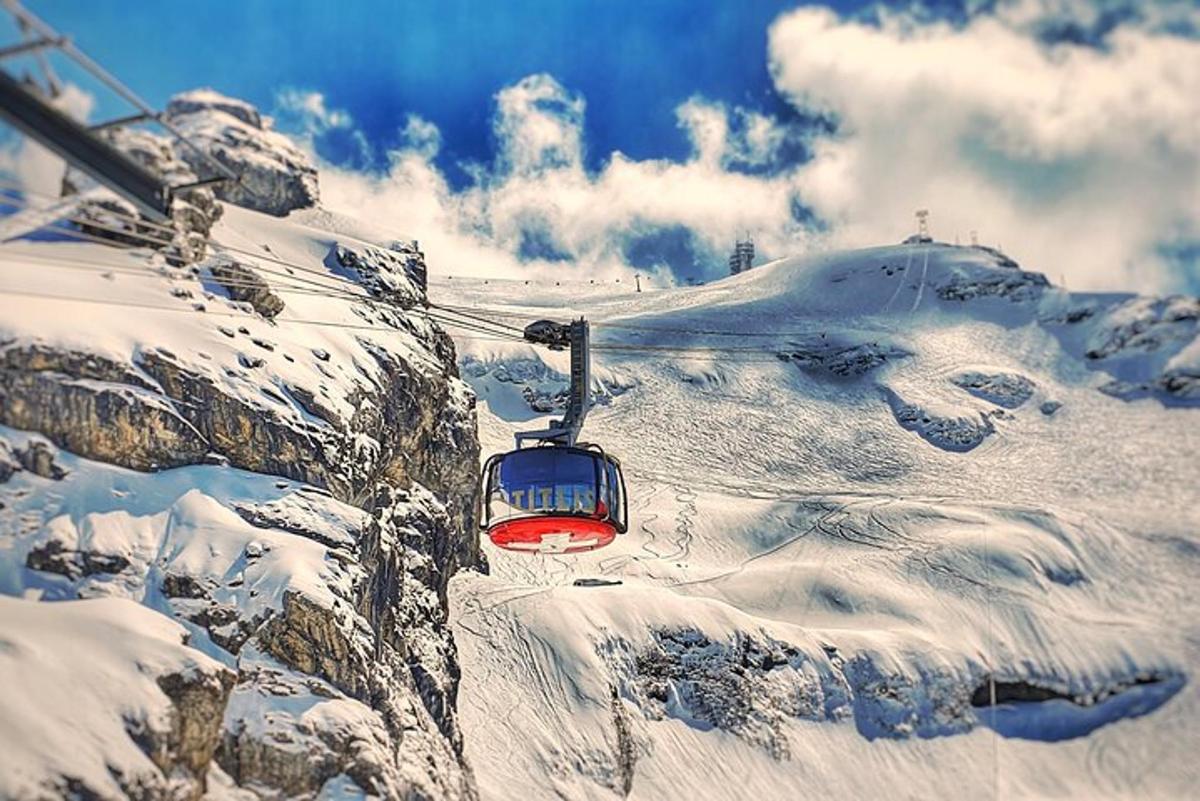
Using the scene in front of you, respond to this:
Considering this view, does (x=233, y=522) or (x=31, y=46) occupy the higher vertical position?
(x=31, y=46)

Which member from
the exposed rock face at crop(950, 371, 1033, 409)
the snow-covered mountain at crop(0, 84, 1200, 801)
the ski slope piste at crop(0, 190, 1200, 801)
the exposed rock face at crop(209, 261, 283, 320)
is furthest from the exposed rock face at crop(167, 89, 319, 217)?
the exposed rock face at crop(950, 371, 1033, 409)

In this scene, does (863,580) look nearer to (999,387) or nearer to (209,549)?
(999,387)

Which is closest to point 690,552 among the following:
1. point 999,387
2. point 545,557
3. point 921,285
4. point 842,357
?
point 545,557

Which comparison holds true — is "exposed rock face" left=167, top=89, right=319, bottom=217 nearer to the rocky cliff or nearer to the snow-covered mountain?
the snow-covered mountain

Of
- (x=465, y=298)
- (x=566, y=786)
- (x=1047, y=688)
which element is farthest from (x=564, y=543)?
(x=465, y=298)

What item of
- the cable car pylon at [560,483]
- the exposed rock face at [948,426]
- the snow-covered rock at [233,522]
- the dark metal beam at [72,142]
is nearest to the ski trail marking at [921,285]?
the exposed rock face at [948,426]

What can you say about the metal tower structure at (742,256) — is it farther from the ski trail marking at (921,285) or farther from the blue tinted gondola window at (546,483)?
the blue tinted gondola window at (546,483)
